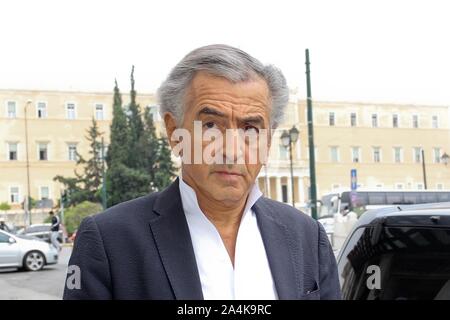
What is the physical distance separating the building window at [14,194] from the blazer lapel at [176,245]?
62186 mm

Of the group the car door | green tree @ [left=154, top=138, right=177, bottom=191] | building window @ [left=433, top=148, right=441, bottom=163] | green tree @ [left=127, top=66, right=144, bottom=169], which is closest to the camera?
the car door

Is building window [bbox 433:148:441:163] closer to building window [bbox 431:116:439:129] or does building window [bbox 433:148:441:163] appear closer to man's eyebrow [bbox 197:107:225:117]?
building window [bbox 431:116:439:129]

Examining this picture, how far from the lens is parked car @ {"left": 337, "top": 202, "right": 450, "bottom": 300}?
235cm

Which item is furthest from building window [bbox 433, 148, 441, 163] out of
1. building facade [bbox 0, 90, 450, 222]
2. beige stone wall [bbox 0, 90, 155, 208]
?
beige stone wall [bbox 0, 90, 155, 208]

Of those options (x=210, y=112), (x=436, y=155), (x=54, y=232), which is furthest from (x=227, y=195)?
(x=436, y=155)

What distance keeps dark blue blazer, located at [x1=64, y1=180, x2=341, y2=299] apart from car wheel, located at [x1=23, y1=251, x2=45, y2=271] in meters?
15.5

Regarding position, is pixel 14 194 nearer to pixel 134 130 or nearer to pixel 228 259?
pixel 134 130

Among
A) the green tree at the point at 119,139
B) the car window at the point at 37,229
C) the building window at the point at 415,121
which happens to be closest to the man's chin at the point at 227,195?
the car window at the point at 37,229

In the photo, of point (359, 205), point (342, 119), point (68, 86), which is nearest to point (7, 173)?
point (68, 86)

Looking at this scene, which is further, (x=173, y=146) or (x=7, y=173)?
(x=7, y=173)

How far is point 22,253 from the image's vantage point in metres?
16.2

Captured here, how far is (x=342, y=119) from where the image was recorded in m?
69.0
